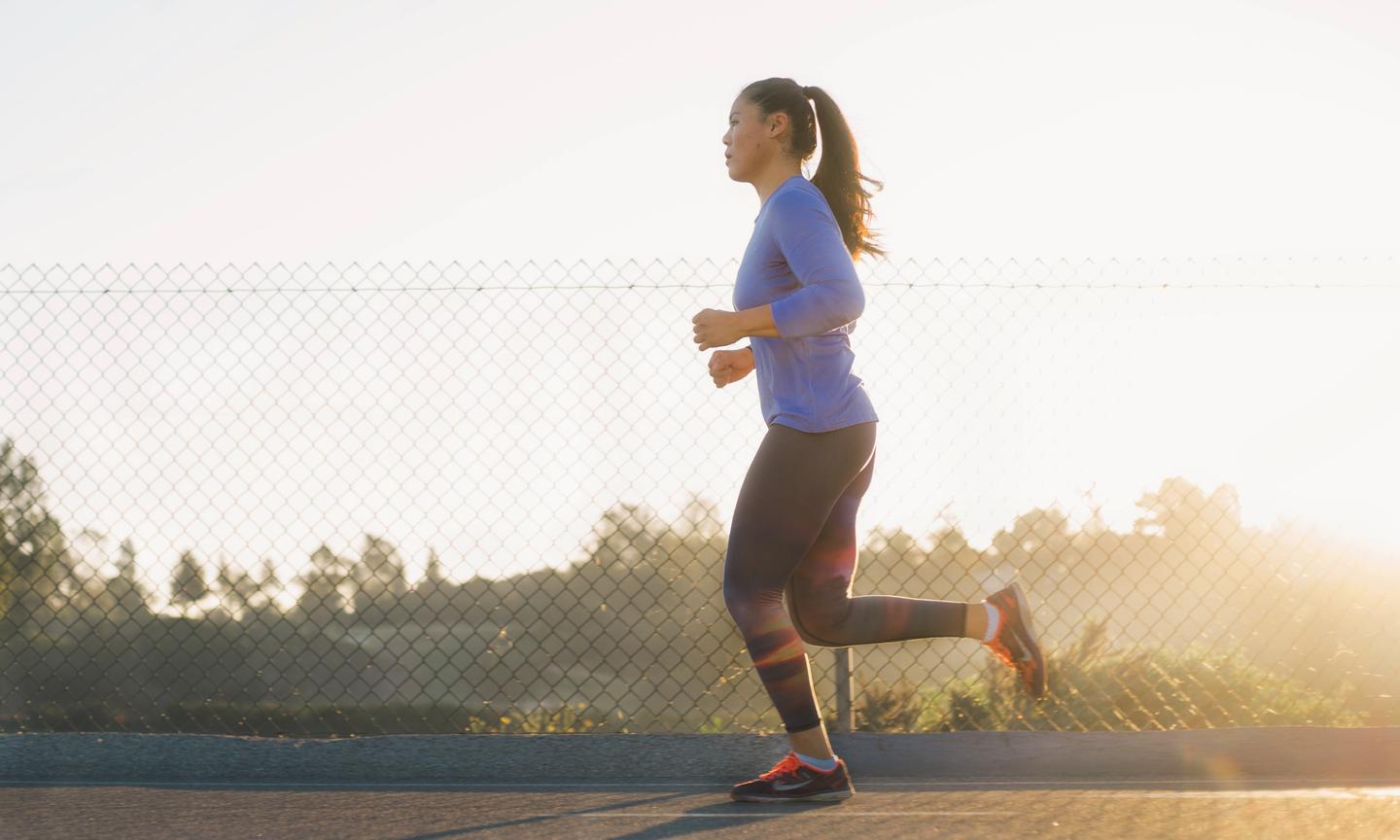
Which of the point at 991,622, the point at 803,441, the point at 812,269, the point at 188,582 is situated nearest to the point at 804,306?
the point at 812,269

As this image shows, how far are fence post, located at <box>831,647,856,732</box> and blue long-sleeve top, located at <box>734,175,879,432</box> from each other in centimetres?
110

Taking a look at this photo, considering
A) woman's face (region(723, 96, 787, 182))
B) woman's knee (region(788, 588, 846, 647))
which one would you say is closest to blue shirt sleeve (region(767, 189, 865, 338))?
woman's face (region(723, 96, 787, 182))

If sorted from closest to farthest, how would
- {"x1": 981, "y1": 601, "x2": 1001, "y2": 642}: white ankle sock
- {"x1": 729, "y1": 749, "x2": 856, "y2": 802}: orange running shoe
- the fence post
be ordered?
{"x1": 729, "y1": 749, "x2": 856, "y2": 802}: orange running shoe, {"x1": 981, "y1": 601, "x2": 1001, "y2": 642}: white ankle sock, the fence post

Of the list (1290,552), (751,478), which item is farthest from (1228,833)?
(1290,552)

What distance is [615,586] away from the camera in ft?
13.1

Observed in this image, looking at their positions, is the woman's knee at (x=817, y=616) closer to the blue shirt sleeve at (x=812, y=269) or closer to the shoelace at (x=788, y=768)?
the shoelace at (x=788, y=768)

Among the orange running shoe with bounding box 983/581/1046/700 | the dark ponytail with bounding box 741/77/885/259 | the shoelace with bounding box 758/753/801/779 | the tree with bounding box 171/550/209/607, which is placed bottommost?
the shoelace with bounding box 758/753/801/779

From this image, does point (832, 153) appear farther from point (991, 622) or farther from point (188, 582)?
point (188, 582)

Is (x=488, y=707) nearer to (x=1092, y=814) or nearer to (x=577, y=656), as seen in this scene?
(x=577, y=656)

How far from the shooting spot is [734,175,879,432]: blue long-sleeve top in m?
2.66

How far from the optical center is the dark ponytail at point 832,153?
298 cm

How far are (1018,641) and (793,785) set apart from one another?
2.25ft

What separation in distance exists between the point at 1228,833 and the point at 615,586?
2017mm

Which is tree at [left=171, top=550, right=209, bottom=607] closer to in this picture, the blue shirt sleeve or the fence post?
the fence post
